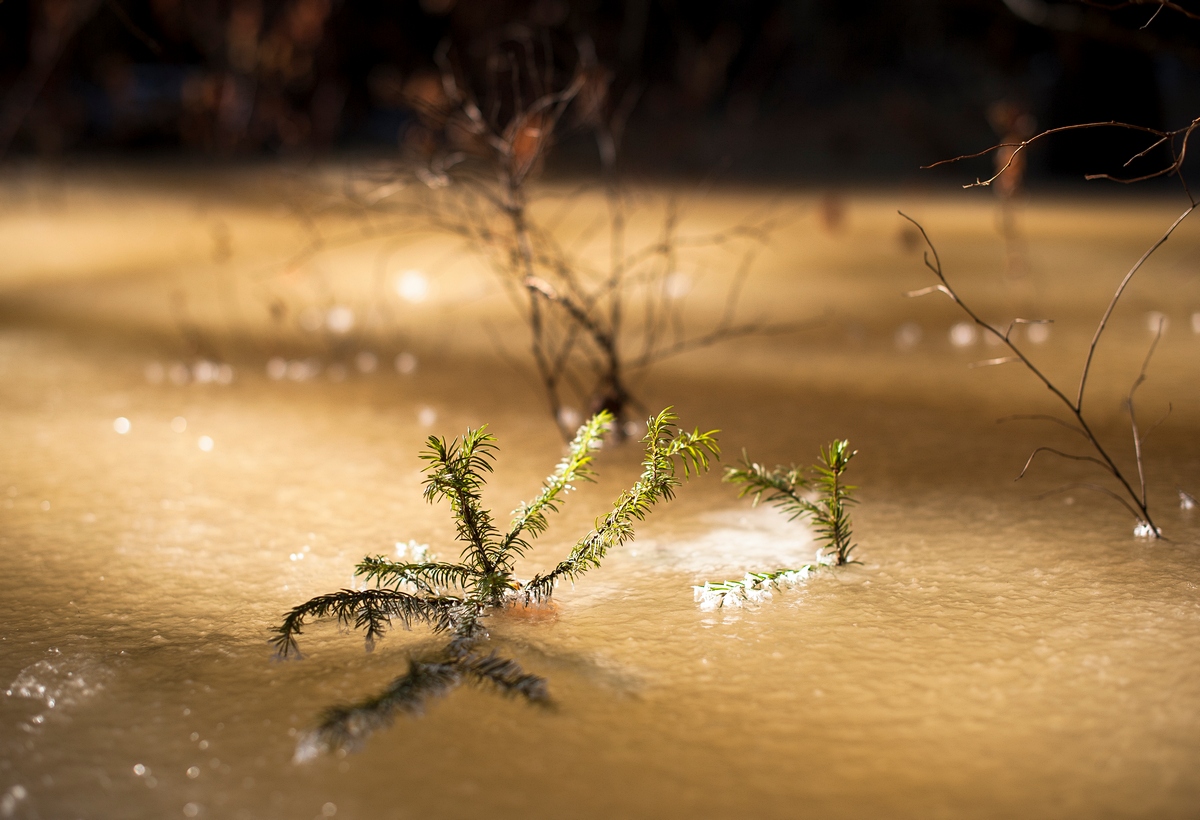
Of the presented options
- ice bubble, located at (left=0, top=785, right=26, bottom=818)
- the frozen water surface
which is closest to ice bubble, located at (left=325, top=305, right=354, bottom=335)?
the frozen water surface

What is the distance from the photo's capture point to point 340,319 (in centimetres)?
449

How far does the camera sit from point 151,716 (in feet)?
5.29

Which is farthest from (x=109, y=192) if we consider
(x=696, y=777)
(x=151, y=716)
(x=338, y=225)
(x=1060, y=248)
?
(x=696, y=777)

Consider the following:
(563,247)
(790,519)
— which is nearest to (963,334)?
(790,519)

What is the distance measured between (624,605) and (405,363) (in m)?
2.06

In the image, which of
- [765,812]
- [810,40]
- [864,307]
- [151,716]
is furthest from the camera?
[810,40]

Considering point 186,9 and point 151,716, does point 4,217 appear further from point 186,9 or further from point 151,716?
point 151,716

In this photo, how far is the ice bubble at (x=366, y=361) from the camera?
3.75 m

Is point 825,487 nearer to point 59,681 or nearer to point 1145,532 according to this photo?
point 1145,532

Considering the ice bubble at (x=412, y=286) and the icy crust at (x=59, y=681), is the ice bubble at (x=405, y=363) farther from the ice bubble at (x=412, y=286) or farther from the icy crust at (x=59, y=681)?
the icy crust at (x=59, y=681)

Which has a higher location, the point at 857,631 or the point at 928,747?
the point at 857,631

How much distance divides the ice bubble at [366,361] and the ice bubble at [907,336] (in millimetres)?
1788

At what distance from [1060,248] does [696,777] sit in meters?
4.75

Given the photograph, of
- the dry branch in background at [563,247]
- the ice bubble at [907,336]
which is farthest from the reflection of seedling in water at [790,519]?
the ice bubble at [907,336]
